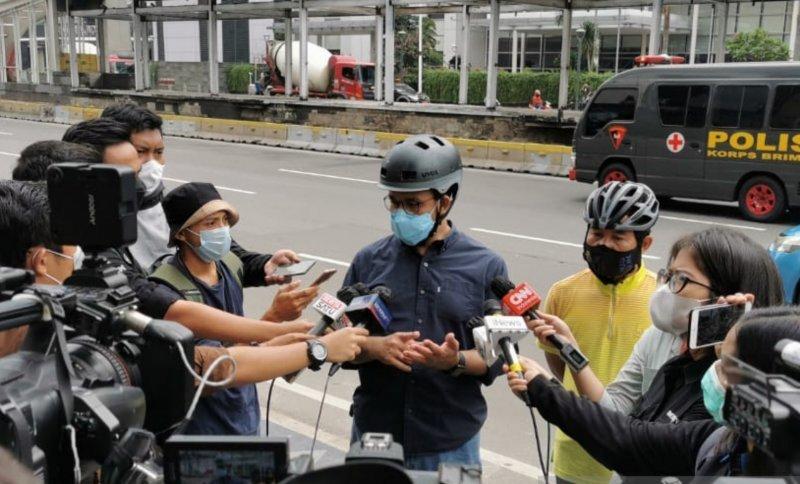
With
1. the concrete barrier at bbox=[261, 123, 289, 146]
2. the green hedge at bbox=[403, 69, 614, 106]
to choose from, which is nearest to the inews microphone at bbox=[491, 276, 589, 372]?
the concrete barrier at bbox=[261, 123, 289, 146]

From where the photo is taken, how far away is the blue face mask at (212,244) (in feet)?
10.4

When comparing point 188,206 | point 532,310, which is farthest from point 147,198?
point 532,310

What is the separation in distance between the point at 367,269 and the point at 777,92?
1063cm

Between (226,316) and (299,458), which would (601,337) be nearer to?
(226,316)

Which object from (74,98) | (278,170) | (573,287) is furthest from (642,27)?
(573,287)

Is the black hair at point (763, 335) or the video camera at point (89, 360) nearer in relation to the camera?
the video camera at point (89, 360)

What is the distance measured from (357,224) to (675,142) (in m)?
5.39

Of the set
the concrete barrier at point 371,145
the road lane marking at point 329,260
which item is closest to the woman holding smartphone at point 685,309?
the road lane marking at point 329,260

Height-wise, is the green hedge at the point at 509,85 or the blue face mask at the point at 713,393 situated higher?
the green hedge at the point at 509,85

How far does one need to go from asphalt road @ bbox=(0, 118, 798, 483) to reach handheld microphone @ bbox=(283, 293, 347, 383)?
1.56m

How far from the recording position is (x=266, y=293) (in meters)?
8.02

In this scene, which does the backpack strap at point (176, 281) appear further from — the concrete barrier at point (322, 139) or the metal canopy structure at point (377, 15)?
the concrete barrier at point (322, 139)

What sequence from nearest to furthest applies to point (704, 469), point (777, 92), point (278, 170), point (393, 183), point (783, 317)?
point (783, 317) → point (704, 469) → point (393, 183) → point (777, 92) → point (278, 170)

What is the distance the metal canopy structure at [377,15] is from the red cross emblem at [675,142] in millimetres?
5729
